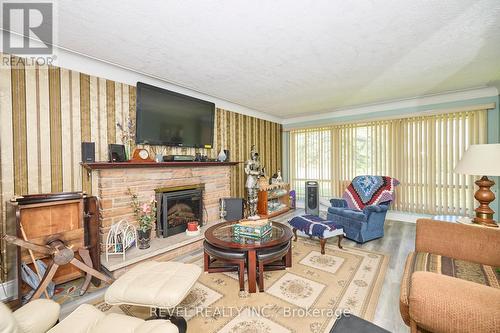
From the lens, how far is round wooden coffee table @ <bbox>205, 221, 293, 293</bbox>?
2090 mm

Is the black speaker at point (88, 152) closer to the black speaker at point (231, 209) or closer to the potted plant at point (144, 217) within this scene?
the potted plant at point (144, 217)

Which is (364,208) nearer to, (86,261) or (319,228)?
(319,228)

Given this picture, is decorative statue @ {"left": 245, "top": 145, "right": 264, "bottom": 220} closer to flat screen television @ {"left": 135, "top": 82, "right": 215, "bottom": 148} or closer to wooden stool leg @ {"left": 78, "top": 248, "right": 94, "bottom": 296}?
flat screen television @ {"left": 135, "top": 82, "right": 215, "bottom": 148}

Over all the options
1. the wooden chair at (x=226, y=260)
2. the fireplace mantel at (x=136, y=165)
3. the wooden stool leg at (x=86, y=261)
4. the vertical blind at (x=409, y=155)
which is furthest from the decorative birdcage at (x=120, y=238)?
the vertical blind at (x=409, y=155)

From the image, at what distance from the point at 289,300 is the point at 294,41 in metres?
2.51

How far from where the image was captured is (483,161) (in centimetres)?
205

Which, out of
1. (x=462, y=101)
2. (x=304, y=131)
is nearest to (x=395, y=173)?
(x=462, y=101)

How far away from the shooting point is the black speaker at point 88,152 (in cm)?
246

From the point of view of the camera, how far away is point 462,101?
3.85 metres

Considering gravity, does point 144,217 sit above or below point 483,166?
below

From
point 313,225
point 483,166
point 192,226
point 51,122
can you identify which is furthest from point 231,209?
point 483,166

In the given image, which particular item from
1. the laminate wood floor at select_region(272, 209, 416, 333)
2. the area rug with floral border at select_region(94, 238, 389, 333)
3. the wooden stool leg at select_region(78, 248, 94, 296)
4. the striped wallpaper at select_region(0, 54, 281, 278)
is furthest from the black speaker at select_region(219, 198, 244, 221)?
the wooden stool leg at select_region(78, 248, 94, 296)

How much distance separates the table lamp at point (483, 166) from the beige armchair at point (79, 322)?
9.33 ft

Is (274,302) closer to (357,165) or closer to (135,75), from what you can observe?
(135,75)
